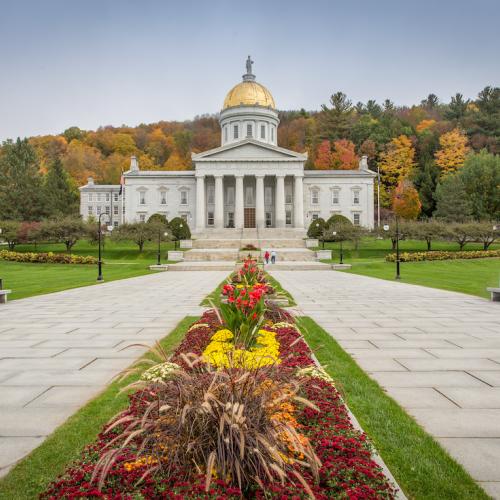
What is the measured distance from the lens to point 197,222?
218ft

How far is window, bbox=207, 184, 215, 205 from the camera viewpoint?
70.3 meters

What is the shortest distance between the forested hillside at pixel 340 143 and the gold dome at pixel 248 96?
19893 millimetres

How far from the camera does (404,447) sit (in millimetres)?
4305

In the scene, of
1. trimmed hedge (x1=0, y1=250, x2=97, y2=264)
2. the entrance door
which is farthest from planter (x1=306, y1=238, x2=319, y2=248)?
trimmed hedge (x1=0, y1=250, x2=97, y2=264)

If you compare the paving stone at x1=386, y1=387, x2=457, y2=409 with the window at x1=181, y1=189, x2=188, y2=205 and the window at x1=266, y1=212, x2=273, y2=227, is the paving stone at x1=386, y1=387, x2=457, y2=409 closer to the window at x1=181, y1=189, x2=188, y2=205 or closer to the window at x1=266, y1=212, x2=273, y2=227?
the window at x1=266, y1=212, x2=273, y2=227

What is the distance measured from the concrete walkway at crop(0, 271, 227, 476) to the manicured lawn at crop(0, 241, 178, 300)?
4454 mm

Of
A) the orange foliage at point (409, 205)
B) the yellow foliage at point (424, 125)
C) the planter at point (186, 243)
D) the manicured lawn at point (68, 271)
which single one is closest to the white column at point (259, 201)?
the planter at point (186, 243)

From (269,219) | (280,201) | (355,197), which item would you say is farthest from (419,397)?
(355,197)

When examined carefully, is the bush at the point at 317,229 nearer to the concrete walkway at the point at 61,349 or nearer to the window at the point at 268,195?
the window at the point at 268,195

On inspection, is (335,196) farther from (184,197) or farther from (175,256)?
(175,256)

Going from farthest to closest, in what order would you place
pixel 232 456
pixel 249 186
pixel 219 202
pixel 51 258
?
pixel 249 186
pixel 219 202
pixel 51 258
pixel 232 456

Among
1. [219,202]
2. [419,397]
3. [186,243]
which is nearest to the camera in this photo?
[419,397]

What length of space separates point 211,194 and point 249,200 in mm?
6454

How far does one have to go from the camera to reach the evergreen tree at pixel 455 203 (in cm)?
6088
